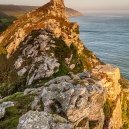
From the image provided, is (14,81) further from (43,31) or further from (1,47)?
(1,47)

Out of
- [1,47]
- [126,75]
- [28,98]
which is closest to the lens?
[28,98]

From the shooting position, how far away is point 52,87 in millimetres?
24953

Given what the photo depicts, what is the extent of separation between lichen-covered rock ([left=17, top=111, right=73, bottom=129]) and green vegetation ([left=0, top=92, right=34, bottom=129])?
122 inches

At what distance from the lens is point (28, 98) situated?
2689cm

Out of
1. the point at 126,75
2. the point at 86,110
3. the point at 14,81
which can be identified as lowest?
the point at 126,75

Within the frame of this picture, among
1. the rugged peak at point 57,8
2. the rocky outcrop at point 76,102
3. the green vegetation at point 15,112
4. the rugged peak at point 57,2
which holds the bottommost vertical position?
the green vegetation at point 15,112

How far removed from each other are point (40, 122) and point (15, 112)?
7.04 m

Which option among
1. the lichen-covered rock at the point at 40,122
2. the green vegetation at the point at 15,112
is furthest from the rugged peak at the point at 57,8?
the lichen-covered rock at the point at 40,122

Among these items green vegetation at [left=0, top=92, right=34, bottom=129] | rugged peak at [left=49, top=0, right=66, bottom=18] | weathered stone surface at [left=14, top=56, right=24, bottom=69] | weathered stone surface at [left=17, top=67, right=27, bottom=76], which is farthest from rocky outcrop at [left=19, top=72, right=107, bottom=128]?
rugged peak at [left=49, top=0, right=66, bottom=18]

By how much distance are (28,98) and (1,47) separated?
53.6 metres

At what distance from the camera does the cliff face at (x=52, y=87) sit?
20000mm

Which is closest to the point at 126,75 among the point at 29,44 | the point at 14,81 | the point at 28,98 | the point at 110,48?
the point at 110,48

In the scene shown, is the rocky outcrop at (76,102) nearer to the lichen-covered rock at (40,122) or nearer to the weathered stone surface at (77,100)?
the weathered stone surface at (77,100)

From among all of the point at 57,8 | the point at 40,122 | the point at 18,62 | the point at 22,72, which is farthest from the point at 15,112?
the point at 57,8
